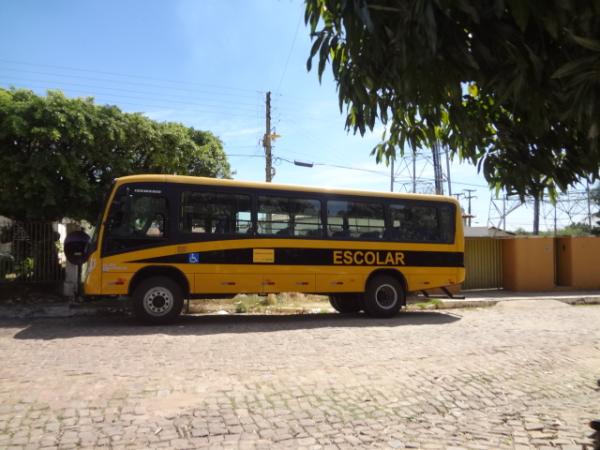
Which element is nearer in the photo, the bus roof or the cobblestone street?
the cobblestone street

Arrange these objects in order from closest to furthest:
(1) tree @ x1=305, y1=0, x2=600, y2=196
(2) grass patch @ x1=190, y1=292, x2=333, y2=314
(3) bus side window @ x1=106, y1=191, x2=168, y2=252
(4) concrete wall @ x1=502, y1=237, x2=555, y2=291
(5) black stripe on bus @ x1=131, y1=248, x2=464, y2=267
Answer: (1) tree @ x1=305, y1=0, x2=600, y2=196, (3) bus side window @ x1=106, y1=191, x2=168, y2=252, (5) black stripe on bus @ x1=131, y1=248, x2=464, y2=267, (2) grass patch @ x1=190, y1=292, x2=333, y2=314, (4) concrete wall @ x1=502, y1=237, x2=555, y2=291

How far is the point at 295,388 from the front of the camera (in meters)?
5.65

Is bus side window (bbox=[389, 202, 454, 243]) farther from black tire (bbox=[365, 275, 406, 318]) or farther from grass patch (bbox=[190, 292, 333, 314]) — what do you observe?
grass patch (bbox=[190, 292, 333, 314])

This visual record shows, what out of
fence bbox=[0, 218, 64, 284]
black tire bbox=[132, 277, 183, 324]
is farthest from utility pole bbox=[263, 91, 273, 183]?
black tire bbox=[132, 277, 183, 324]

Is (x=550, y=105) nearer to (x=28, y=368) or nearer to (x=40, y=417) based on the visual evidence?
(x=40, y=417)

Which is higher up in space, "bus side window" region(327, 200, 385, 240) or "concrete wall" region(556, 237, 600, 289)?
"bus side window" region(327, 200, 385, 240)

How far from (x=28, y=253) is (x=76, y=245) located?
236 cm

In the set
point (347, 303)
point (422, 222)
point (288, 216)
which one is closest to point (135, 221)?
point (288, 216)

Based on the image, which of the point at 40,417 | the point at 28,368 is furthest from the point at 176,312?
the point at 40,417

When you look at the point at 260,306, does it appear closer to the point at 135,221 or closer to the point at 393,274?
the point at 393,274

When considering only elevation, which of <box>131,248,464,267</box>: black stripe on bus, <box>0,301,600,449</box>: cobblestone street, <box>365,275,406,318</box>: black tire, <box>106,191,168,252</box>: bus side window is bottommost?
<box>0,301,600,449</box>: cobblestone street

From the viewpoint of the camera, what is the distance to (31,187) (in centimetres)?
1156

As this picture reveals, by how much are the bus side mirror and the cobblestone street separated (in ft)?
7.81

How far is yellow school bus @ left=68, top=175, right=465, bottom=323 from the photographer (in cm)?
1008
